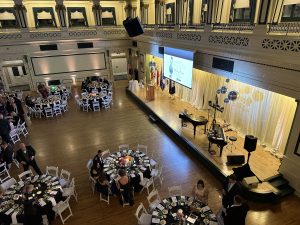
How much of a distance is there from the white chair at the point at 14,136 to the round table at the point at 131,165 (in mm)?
5349

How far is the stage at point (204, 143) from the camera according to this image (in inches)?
288

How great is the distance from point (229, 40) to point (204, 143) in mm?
4191

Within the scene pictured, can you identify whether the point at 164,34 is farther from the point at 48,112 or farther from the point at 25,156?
the point at 25,156

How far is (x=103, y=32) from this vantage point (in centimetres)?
1802

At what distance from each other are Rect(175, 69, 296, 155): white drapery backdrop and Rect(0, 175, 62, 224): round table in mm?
7768

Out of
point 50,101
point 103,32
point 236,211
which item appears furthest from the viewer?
point 103,32

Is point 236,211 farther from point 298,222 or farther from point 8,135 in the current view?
point 8,135

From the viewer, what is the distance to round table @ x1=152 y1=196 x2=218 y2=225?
498 cm

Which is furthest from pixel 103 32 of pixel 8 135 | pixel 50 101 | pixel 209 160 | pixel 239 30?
pixel 209 160

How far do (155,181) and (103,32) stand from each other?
14523 mm

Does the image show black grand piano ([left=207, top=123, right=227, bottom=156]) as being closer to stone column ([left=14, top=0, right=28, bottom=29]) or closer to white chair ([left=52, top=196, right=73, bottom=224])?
white chair ([left=52, top=196, right=73, bottom=224])

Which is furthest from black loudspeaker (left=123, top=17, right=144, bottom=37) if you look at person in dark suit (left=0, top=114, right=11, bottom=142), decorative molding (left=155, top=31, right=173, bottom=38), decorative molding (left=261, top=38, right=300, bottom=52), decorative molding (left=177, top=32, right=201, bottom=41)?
person in dark suit (left=0, top=114, right=11, bottom=142)

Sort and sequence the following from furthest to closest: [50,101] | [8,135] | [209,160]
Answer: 1. [50,101]
2. [8,135]
3. [209,160]

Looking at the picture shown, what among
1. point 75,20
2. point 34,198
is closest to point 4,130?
point 34,198
